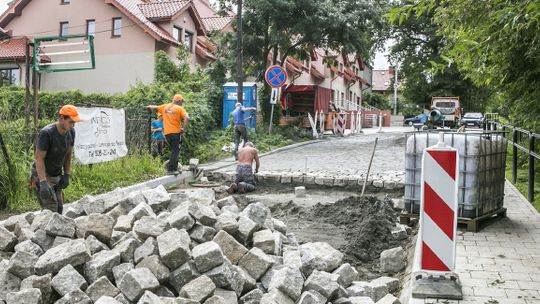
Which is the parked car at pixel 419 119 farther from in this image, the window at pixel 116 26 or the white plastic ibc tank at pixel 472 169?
the white plastic ibc tank at pixel 472 169

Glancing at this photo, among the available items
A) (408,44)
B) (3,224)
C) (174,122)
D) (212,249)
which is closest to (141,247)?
(212,249)

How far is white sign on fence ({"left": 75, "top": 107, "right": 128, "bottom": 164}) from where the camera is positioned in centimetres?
1110

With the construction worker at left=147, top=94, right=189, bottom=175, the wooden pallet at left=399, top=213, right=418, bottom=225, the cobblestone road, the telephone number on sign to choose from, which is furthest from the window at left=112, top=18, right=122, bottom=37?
the wooden pallet at left=399, top=213, right=418, bottom=225

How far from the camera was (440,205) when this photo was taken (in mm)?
4566

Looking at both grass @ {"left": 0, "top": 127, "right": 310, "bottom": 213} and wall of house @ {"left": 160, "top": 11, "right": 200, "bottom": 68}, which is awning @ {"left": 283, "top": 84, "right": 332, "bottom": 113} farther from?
grass @ {"left": 0, "top": 127, "right": 310, "bottom": 213}

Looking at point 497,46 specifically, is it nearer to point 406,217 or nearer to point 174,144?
point 406,217

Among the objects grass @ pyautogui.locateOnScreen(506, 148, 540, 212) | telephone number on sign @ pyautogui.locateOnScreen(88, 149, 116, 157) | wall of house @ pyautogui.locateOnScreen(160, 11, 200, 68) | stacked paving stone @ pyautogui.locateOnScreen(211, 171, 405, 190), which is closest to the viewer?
grass @ pyautogui.locateOnScreen(506, 148, 540, 212)

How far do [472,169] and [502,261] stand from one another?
1.60 meters

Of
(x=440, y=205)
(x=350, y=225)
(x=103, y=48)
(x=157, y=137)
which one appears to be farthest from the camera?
(x=103, y=48)

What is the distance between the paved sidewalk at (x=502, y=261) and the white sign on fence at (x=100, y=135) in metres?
7.55

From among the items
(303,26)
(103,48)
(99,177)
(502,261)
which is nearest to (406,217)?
(502,261)

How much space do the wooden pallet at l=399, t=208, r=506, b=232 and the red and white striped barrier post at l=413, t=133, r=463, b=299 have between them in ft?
7.89

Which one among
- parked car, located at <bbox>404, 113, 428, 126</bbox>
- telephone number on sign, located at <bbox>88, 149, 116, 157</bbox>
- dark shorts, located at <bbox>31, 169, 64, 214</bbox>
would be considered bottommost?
dark shorts, located at <bbox>31, 169, 64, 214</bbox>

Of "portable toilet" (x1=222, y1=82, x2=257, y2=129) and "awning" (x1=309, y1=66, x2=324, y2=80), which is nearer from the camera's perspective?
"portable toilet" (x1=222, y1=82, x2=257, y2=129)
